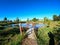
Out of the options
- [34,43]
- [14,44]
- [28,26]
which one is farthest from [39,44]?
[28,26]

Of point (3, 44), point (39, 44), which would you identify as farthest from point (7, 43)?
point (39, 44)

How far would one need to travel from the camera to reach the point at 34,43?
7086mm

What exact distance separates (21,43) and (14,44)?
1.99 feet

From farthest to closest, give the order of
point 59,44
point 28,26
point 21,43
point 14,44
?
point 28,26
point 59,44
point 21,43
point 14,44

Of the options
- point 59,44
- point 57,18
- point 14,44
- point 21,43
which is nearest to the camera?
point 14,44

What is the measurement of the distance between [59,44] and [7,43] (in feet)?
12.8

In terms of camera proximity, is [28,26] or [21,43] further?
[28,26]

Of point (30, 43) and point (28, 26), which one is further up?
point (28, 26)

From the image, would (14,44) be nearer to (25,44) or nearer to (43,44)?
(25,44)

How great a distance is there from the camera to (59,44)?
7953 millimetres

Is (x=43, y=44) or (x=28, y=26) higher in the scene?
(x=28, y=26)

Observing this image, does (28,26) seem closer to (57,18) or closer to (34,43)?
(34,43)

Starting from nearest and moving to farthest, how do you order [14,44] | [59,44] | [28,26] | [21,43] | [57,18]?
1. [14,44]
2. [21,43]
3. [59,44]
4. [28,26]
5. [57,18]

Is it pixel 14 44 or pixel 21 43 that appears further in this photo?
pixel 21 43
